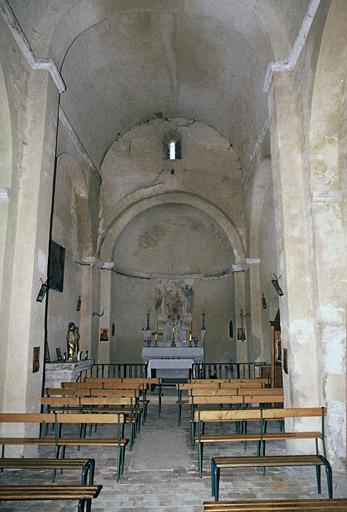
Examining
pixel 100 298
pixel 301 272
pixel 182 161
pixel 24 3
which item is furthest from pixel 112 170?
pixel 301 272

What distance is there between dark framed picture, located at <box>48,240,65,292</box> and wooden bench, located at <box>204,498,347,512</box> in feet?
28.0

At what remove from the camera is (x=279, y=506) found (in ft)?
10.5

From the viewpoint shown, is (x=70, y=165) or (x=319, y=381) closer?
(x=319, y=381)

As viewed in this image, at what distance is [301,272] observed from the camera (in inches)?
274

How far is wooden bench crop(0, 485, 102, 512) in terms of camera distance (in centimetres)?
339

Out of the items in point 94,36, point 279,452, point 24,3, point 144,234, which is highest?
point 94,36

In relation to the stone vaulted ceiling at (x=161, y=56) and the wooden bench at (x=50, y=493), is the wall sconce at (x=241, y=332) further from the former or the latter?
the wooden bench at (x=50, y=493)

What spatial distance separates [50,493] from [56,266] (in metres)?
8.44

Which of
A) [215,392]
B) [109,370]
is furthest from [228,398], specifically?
[109,370]

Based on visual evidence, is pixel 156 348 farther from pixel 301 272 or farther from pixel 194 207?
pixel 301 272

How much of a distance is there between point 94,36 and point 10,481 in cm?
1006

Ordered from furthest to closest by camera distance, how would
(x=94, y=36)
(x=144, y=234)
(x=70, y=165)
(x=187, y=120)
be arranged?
(x=144, y=234) → (x=187, y=120) → (x=70, y=165) → (x=94, y=36)

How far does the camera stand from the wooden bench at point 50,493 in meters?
3.39

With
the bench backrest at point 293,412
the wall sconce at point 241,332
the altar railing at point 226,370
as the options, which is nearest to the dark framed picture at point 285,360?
the bench backrest at point 293,412
